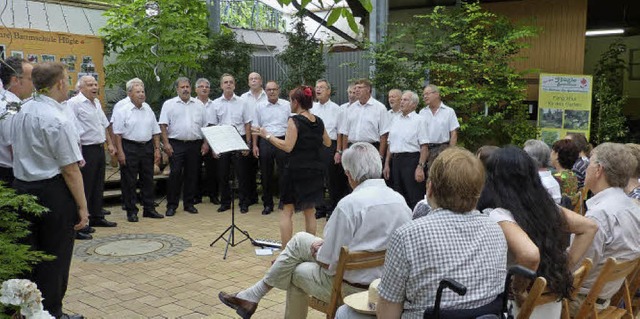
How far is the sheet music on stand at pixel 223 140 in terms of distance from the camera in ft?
19.4

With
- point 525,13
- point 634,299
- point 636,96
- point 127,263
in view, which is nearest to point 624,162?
point 634,299

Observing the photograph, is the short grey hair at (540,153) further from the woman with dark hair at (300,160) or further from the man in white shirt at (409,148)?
the man in white shirt at (409,148)

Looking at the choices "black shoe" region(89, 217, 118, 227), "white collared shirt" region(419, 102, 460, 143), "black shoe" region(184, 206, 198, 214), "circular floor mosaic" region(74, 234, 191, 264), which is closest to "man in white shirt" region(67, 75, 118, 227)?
"black shoe" region(89, 217, 118, 227)

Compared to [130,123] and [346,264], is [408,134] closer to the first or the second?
[130,123]

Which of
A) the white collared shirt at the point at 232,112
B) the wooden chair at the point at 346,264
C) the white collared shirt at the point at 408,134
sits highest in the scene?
the white collared shirt at the point at 232,112

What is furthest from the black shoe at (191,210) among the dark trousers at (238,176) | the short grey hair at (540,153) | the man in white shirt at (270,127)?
the short grey hair at (540,153)

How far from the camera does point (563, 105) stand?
963 centimetres

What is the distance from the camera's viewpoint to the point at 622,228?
325 cm

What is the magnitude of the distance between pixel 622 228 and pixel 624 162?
41cm

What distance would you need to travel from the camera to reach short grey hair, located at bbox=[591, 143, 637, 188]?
11.1 feet

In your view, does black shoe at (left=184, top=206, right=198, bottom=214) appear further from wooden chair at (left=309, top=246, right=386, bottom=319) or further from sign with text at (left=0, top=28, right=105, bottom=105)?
wooden chair at (left=309, top=246, right=386, bottom=319)

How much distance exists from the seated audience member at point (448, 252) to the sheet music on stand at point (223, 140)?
3.80m

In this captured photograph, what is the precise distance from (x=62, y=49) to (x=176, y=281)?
563 centimetres

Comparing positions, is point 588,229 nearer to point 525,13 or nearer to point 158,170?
point 158,170
